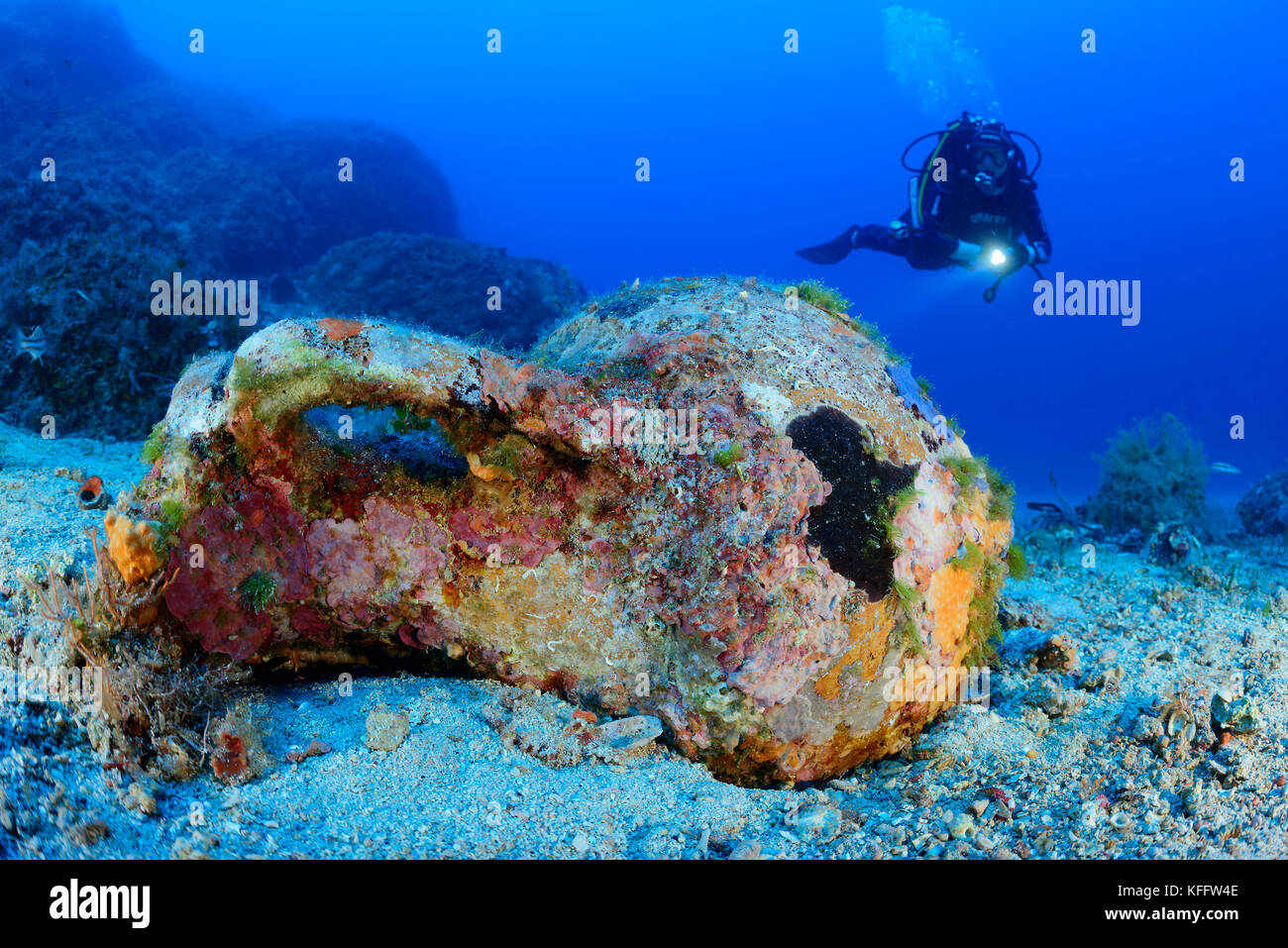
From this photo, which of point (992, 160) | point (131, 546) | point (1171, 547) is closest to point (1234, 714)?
point (1171, 547)

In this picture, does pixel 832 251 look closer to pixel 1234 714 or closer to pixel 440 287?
pixel 440 287

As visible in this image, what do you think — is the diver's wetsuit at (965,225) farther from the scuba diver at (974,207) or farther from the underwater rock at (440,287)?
the underwater rock at (440,287)

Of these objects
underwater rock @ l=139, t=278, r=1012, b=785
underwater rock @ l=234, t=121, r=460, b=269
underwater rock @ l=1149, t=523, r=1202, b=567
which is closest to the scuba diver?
underwater rock @ l=1149, t=523, r=1202, b=567

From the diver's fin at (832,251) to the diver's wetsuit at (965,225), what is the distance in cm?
96

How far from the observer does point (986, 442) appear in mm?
72062

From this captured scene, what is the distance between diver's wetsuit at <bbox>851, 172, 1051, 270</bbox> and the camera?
979 centimetres

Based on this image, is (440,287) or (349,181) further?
(349,181)

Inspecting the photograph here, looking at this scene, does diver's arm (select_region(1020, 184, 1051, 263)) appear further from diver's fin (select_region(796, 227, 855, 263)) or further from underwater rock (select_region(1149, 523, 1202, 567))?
underwater rock (select_region(1149, 523, 1202, 567))

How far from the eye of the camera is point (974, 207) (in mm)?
10062

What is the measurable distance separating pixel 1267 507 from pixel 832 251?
28.8 ft

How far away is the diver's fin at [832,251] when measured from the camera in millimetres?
11984

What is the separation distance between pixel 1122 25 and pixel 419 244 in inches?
4689

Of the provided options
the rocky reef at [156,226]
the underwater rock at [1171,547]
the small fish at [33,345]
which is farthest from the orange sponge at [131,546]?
the underwater rock at [1171,547]
